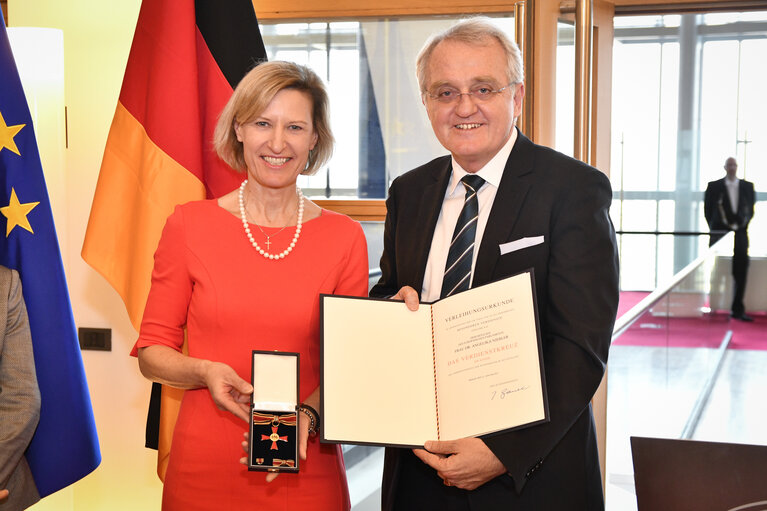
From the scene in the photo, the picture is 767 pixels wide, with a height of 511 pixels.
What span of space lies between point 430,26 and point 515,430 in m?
2.02

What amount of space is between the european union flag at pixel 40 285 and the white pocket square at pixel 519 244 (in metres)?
1.46

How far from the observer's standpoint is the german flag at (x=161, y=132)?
2494 mm

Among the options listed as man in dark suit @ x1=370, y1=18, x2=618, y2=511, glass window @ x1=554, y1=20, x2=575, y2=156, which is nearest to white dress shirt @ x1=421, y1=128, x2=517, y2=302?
man in dark suit @ x1=370, y1=18, x2=618, y2=511

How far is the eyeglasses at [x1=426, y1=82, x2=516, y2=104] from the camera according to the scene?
5.76ft

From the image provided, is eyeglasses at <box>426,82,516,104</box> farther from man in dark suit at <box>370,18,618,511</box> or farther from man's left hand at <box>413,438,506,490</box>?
man's left hand at <box>413,438,506,490</box>

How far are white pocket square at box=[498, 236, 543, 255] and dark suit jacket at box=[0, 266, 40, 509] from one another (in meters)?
1.39

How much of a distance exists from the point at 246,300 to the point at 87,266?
1.64m

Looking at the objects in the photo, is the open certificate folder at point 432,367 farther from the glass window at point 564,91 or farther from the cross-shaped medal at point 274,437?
the glass window at point 564,91

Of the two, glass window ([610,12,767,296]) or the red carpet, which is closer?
the red carpet

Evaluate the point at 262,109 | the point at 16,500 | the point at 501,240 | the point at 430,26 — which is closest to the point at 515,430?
the point at 501,240

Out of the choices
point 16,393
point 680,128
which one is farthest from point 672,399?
point 16,393

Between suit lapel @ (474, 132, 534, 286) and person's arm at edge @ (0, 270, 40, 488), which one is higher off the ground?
suit lapel @ (474, 132, 534, 286)
